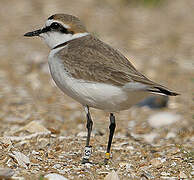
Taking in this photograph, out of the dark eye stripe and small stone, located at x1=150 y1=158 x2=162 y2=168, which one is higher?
the dark eye stripe

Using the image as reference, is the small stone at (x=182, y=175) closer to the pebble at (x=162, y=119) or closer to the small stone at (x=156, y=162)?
the small stone at (x=156, y=162)

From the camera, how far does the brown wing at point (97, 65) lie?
378 cm

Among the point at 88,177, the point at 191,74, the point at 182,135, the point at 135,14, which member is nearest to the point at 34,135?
the point at 88,177

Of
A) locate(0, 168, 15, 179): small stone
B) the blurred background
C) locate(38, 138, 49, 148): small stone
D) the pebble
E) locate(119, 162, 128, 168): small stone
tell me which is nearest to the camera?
locate(0, 168, 15, 179): small stone

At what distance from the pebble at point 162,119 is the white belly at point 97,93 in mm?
2205

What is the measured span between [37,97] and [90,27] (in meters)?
3.62

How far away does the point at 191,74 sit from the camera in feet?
25.8

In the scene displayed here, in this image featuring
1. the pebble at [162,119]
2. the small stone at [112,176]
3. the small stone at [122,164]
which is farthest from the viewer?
the pebble at [162,119]

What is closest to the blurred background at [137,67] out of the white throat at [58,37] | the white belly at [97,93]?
the white belly at [97,93]

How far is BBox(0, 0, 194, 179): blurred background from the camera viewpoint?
4609 millimetres

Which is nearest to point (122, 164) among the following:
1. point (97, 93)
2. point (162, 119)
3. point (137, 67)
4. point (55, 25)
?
point (97, 93)

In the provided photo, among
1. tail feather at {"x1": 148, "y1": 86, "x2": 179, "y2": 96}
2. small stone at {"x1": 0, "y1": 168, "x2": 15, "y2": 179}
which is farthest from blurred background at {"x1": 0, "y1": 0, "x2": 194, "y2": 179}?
tail feather at {"x1": 148, "y1": 86, "x2": 179, "y2": 96}

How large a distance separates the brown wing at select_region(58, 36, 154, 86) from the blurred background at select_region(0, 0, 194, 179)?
86cm

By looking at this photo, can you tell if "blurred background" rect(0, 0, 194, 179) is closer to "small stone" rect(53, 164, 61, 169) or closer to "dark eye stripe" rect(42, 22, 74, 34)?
"small stone" rect(53, 164, 61, 169)
